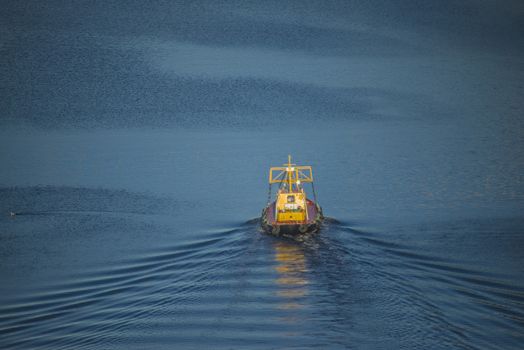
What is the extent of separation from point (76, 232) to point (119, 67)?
85.4 meters

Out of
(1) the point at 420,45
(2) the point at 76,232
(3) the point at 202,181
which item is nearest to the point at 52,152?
(3) the point at 202,181

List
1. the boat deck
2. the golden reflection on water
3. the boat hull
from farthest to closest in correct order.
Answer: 1. the boat deck
2. the boat hull
3. the golden reflection on water

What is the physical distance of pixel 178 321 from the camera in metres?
35.6

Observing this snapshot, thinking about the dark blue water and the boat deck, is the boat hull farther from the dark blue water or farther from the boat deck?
the dark blue water

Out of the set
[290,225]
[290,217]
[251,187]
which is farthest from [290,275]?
[251,187]

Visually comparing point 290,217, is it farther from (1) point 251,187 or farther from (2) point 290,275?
(1) point 251,187

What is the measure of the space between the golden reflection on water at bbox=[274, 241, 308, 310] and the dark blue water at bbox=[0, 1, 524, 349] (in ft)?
0.62

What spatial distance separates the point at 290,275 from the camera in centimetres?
4169

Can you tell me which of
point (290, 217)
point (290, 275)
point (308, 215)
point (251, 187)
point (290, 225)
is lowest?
point (290, 275)

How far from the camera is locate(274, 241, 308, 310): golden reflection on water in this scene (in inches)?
1490

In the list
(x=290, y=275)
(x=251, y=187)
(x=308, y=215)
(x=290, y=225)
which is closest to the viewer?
(x=290, y=275)

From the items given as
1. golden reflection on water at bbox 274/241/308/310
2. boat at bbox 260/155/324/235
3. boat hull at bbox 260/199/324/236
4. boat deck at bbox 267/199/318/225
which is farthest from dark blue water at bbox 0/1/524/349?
boat deck at bbox 267/199/318/225

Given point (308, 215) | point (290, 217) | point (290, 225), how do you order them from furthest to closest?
Result: 1. point (308, 215)
2. point (290, 217)
3. point (290, 225)

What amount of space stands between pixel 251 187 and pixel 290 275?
30404 mm
